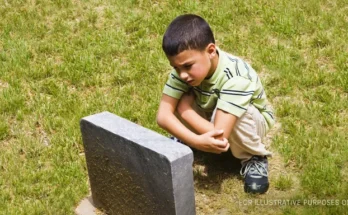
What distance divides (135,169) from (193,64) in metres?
0.76

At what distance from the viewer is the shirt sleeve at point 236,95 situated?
158 inches

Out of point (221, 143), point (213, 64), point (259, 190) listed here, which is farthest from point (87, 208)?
point (213, 64)

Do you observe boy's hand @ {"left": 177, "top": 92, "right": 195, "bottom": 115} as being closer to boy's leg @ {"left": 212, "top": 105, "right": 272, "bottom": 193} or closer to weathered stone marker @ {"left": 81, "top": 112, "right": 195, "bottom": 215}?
boy's leg @ {"left": 212, "top": 105, "right": 272, "bottom": 193}

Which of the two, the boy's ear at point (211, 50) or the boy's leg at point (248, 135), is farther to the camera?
the boy's leg at point (248, 135)

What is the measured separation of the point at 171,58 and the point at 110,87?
5.82ft

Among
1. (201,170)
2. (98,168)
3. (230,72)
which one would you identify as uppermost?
(230,72)

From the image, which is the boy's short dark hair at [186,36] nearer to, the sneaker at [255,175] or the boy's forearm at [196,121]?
the boy's forearm at [196,121]

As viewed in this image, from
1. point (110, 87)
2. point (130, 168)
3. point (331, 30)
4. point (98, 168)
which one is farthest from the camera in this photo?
point (331, 30)

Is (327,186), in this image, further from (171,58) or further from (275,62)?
(275,62)

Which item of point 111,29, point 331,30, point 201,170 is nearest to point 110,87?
point 111,29

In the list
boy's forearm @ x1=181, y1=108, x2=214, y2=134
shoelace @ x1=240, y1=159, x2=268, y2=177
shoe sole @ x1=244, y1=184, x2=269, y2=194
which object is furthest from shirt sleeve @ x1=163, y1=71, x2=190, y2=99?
shoe sole @ x1=244, y1=184, x2=269, y2=194

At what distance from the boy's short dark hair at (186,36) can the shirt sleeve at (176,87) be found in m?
0.33

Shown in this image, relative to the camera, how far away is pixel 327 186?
4.22 metres

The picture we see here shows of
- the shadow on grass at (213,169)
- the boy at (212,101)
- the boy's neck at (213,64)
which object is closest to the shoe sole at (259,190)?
the boy at (212,101)
